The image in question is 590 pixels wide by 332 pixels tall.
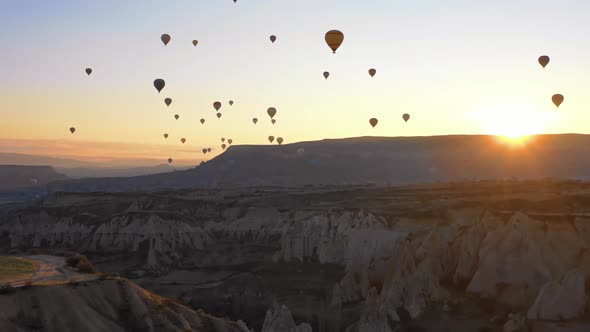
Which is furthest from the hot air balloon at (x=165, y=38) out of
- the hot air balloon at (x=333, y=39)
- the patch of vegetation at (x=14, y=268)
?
the patch of vegetation at (x=14, y=268)

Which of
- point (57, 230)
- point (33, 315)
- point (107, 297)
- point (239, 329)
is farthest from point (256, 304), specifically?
point (57, 230)

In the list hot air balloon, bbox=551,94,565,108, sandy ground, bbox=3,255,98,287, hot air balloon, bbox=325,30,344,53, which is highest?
hot air balloon, bbox=325,30,344,53

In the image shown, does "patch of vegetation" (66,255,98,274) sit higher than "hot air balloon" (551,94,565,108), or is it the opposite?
"hot air balloon" (551,94,565,108)

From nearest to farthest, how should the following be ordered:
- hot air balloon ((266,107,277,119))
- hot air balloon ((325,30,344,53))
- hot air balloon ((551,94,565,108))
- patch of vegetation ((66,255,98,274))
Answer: patch of vegetation ((66,255,98,274)) → hot air balloon ((325,30,344,53)) → hot air balloon ((551,94,565,108)) → hot air balloon ((266,107,277,119))

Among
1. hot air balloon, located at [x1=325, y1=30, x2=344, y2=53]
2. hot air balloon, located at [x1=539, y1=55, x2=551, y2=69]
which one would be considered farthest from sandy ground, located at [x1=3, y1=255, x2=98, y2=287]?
hot air balloon, located at [x1=539, y1=55, x2=551, y2=69]

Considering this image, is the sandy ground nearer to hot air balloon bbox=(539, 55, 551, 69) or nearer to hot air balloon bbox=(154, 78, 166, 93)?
hot air balloon bbox=(154, 78, 166, 93)

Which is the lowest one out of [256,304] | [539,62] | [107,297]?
[256,304]

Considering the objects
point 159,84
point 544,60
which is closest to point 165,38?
point 159,84

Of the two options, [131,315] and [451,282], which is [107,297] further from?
[451,282]
